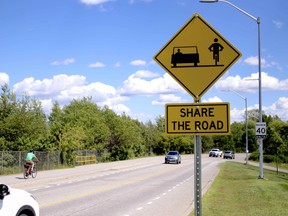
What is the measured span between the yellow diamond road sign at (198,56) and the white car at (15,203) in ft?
11.0

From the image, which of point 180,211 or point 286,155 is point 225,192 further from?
point 286,155

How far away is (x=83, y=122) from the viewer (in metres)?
65.9

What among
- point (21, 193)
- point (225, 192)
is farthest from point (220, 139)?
point (21, 193)

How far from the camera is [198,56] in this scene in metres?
5.85

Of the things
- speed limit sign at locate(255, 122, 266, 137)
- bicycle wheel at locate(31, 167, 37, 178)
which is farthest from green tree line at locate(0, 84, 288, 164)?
speed limit sign at locate(255, 122, 266, 137)

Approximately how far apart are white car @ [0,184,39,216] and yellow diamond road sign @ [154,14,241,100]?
3.36 meters

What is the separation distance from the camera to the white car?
7103 millimetres

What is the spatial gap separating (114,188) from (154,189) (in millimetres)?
1959

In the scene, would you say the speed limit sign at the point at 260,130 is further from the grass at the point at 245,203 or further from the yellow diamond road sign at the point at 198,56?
the yellow diamond road sign at the point at 198,56

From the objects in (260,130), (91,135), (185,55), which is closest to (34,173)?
(260,130)

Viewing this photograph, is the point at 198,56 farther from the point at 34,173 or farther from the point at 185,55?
the point at 34,173

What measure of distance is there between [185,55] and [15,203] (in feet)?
12.5

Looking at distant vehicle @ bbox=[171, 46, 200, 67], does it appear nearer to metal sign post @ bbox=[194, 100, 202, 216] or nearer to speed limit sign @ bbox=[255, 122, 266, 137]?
metal sign post @ bbox=[194, 100, 202, 216]

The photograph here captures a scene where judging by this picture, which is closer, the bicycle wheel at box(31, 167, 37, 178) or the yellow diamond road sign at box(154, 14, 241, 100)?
the yellow diamond road sign at box(154, 14, 241, 100)
